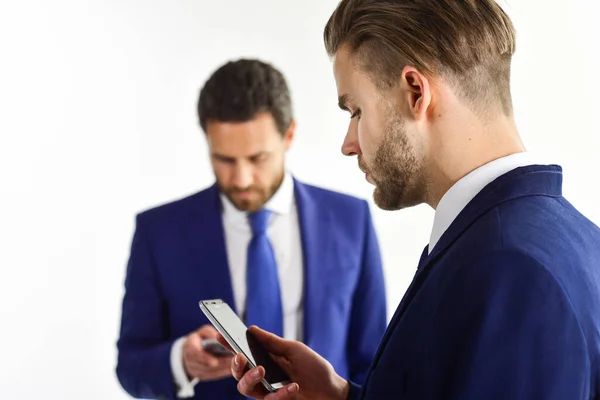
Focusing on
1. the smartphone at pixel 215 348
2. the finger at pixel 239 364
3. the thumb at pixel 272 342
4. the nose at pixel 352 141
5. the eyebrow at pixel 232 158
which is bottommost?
the smartphone at pixel 215 348

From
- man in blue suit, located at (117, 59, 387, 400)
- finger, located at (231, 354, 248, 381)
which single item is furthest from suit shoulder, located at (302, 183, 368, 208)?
finger, located at (231, 354, 248, 381)

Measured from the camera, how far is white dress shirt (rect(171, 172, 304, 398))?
6.65ft

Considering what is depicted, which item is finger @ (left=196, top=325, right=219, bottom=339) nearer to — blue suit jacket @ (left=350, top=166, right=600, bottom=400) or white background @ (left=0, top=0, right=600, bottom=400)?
blue suit jacket @ (left=350, top=166, right=600, bottom=400)

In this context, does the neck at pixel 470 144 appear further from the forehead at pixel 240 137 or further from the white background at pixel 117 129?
the white background at pixel 117 129

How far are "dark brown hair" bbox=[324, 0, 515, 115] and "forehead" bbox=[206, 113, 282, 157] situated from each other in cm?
96

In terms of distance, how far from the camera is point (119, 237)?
2.97 metres

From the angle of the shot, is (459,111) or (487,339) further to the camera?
(459,111)

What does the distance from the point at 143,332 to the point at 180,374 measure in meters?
0.18

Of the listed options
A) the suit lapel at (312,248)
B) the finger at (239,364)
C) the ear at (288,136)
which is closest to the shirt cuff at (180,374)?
the suit lapel at (312,248)

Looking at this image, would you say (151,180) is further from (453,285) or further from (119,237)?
(453,285)

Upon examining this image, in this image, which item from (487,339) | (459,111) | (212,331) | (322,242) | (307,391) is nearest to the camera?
(487,339)

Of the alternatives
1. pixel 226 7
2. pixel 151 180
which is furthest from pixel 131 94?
pixel 226 7

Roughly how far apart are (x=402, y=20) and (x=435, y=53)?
8 cm

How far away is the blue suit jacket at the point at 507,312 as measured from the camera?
80cm
